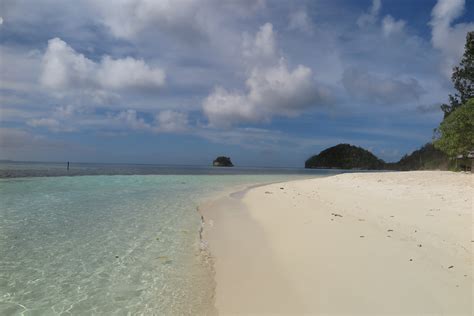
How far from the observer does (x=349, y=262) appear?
212 inches

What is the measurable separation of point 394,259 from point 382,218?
3.78 metres

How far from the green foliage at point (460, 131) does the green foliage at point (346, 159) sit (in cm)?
12415

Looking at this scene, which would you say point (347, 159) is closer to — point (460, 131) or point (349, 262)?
point (460, 131)

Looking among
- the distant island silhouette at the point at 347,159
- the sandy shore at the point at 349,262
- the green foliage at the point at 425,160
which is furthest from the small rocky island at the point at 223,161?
the sandy shore at the point at 349,262

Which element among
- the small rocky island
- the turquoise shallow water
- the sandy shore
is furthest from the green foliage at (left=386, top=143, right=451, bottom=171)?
the small rocky island

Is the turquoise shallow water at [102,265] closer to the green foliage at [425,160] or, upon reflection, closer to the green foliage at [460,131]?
the green foliage at [460,131]

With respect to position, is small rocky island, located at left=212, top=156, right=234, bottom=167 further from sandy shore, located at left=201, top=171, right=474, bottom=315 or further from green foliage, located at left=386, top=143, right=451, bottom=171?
sandy shore, located at left=201, top=171, right=474, bottom=315

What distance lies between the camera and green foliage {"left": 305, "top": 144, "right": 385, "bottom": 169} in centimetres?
13938

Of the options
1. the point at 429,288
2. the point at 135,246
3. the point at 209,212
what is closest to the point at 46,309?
the point at 135,246

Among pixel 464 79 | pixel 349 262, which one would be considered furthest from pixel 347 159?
pixel 349 262

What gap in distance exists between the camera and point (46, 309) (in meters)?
4.20

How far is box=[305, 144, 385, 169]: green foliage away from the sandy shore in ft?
460

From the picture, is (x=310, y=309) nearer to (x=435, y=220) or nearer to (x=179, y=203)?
(x=435, y=220)

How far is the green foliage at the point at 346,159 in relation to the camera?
457 feet
